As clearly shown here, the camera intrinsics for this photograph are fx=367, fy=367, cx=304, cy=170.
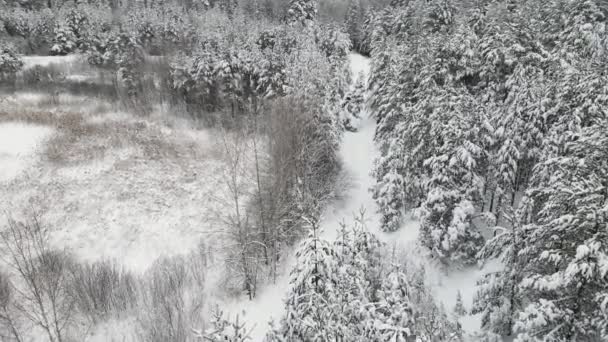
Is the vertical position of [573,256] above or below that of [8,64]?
below

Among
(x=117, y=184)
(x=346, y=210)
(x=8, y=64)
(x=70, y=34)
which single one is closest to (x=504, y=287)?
(x=346, y=210)

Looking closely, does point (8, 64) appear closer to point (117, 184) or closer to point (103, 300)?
point (117, 184)

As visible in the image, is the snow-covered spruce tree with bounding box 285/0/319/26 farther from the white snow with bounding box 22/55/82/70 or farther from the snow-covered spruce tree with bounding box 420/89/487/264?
the snow-covered spruce tree with bounding box 420/89/487/264

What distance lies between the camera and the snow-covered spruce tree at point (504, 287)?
10.1 m

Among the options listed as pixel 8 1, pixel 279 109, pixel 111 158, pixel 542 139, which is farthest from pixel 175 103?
pixel 8 1

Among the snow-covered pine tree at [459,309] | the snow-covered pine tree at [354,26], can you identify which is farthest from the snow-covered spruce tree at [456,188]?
the snow-covered pine tree at [354,26]

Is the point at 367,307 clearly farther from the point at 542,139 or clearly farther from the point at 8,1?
the point at 8,1

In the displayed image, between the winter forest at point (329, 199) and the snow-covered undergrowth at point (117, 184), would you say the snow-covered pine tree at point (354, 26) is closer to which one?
the winter forest at point (329, 199)

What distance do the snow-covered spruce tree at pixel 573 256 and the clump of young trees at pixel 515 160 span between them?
3cm

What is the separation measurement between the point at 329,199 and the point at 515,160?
428 inches

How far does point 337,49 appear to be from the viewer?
155ft

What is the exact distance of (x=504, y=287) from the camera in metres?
10.6

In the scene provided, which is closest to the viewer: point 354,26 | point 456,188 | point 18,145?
point 456,188

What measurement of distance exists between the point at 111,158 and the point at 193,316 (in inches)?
679
